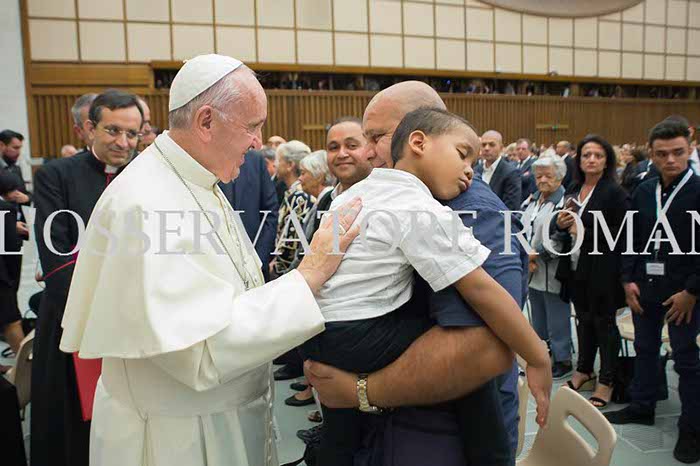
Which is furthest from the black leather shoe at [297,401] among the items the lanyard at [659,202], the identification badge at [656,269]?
the lanyard at [659,202]

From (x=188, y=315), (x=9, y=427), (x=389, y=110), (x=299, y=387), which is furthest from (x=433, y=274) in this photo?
(x=299, y=387)

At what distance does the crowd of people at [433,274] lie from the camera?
1181 millimetres

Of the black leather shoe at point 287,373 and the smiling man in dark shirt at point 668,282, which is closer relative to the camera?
the smiling man in dark shirt at point 668,282

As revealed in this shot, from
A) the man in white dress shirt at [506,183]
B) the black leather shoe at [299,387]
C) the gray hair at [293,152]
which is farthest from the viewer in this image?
the man in white dress shirt at [506,183]

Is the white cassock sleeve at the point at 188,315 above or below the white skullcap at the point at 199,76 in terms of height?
below

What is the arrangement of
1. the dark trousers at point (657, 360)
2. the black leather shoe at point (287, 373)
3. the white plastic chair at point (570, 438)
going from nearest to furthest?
the white plastic chair at point (570, 438)
the dark trousers at point (657, 360)
the black leather shoe at point (287, 373)

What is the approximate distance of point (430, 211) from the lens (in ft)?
3.87

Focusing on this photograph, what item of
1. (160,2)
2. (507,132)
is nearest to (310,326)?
(160,2)

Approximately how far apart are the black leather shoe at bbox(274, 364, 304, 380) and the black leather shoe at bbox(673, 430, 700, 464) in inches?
110

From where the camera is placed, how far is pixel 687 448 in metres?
3.24

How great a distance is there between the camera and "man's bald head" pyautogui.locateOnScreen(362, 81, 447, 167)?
65.9 inches

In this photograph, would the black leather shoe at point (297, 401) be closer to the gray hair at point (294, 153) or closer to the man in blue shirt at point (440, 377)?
the gray hair at point (294, 153)

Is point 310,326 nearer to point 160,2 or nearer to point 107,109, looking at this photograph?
point 107,109

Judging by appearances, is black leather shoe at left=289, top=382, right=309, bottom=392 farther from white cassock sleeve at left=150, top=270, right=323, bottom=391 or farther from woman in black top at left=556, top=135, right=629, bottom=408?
white cassock sleeve at left=150, top=270, right=323, bottom=391
